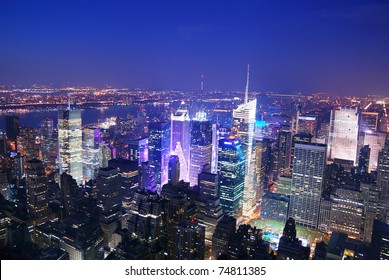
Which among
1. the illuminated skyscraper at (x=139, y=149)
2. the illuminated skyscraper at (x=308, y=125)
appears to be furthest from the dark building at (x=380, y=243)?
the illuminated skyscraper at (x=139, y=149)

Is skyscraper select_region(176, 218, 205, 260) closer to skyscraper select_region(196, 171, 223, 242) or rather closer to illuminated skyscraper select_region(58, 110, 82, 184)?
skyscraper select_region(196, 171, 223, 242)

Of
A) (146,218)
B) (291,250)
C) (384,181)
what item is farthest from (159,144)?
(291,250)

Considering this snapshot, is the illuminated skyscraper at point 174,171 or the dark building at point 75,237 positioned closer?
the dark building at point 75,237

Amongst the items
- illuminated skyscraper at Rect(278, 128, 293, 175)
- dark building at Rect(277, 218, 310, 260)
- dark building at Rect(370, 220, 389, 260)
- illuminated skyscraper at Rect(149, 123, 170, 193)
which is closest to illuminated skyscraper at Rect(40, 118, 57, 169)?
illuminated skyscraper at Rect(149, 123, 170, 193)

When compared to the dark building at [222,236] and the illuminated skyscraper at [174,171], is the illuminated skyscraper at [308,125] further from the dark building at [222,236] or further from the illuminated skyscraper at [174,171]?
the illuminated skyscraper at [174,171]

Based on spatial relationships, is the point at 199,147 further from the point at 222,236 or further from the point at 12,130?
the point at 12,130

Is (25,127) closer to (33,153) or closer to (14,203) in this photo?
(33,153)

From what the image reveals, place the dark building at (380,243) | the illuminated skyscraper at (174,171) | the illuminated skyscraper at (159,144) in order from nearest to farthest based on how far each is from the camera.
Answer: the dark building at (380,243) → the illuminated skyscraper at (174,171) → the illuminated skyscraper at (159,144)
